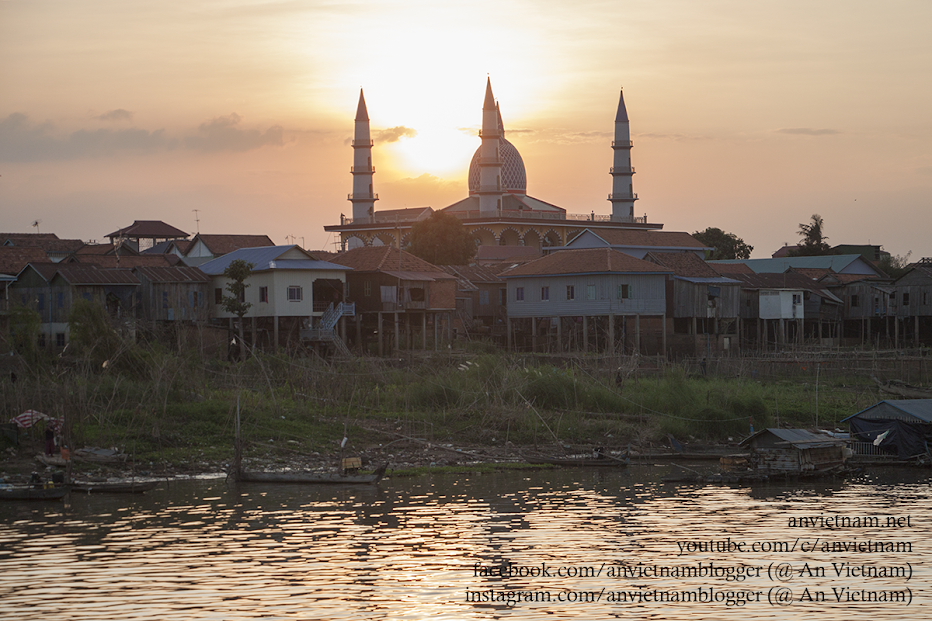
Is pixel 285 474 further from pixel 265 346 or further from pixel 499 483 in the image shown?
pixel 265 346

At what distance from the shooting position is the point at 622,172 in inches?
3922

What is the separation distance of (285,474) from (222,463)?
2.66m

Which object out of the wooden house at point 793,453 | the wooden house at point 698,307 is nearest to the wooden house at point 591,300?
the wooden house at point 698,307

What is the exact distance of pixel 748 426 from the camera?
3288 cm

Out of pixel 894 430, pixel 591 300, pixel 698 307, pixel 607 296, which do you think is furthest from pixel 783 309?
pixel 894 430

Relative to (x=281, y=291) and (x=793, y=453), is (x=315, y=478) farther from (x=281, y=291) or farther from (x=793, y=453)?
(x=281, y=291)

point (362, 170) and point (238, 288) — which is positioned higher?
point (362, 170)

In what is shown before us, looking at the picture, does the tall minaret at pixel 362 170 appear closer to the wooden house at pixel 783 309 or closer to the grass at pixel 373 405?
the wooden house at pixel 783 309

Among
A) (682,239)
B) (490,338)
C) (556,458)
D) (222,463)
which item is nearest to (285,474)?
(222,463)

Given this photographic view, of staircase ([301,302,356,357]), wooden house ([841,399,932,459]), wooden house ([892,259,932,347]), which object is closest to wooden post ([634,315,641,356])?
staircase ([301,302,356,357])

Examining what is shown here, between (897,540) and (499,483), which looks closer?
(897,540)

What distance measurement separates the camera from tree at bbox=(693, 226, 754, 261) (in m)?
94.2

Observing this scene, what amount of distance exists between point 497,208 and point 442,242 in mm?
24255

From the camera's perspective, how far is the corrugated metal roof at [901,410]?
92.5 feet
